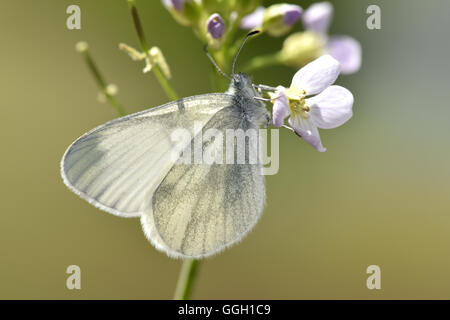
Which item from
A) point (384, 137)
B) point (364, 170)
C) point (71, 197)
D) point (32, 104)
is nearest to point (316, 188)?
point (364, 170)

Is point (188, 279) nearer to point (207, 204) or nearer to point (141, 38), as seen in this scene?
point (207, 204)

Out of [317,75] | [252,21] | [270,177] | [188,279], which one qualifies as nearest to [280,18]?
[252,21]

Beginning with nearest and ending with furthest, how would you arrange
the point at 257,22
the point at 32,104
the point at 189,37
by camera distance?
the point at 257,22
the point at 32,104
the point at 189,37

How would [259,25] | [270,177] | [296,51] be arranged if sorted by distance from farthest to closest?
[270,177] → [296,51] → [259,25]

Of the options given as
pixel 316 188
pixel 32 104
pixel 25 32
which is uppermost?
pixel 25 32

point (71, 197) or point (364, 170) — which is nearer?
point (71, 197)

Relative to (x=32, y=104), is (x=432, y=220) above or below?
below

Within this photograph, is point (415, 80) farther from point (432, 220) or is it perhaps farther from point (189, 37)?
point (189, 37)
